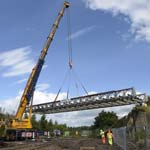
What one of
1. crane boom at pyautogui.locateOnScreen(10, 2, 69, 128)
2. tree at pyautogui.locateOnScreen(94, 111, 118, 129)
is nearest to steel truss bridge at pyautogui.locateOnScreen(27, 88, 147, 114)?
crane boom at pyautogui.locateOnScreen(10, 2, 69, 128)

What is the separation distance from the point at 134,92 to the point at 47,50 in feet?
53.8

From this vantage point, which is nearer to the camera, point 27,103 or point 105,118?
point 27,103

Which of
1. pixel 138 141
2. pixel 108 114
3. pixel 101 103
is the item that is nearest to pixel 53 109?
pixel 101 103

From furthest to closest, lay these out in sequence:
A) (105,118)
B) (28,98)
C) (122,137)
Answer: (105,118) → (28,98) → (122,137)

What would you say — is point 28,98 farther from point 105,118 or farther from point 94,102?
point 105,118

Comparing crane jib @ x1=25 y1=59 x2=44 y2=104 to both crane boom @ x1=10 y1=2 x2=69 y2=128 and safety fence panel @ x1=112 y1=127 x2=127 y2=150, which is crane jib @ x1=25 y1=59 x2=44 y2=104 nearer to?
crane boom @ x1=10 y1=2 x2=69 y2=128

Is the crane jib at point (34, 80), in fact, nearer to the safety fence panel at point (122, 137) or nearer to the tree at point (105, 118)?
the safety fence panel at point (122, 137)

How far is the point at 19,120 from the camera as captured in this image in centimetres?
Answer: 5178

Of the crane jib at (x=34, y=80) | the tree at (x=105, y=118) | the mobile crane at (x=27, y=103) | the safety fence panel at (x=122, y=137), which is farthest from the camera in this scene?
the tree at (x=105, y=118)

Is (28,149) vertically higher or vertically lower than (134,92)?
lower

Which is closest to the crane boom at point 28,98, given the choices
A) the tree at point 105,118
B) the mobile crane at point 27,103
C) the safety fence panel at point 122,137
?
the mobile crane at point 27,103

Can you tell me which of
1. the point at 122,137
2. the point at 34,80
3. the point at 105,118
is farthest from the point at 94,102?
the point at 105,118

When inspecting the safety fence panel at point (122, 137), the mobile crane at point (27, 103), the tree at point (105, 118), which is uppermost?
the tree at point (105, 118)

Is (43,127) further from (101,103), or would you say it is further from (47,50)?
(47,50)
